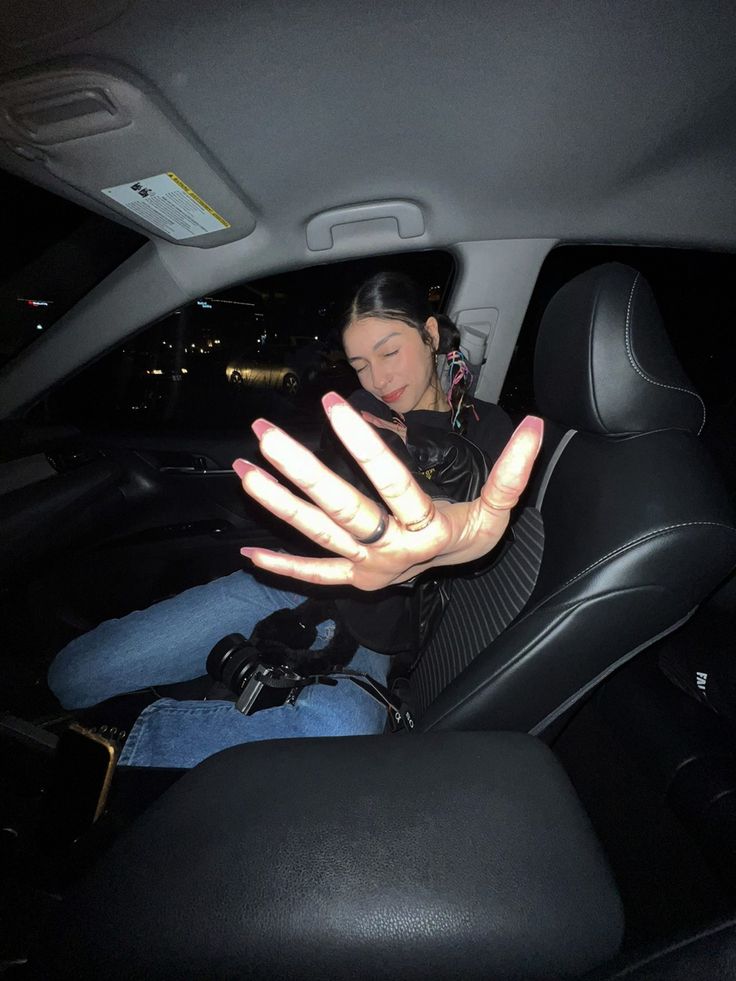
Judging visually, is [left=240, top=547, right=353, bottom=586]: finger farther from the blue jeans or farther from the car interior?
the blue jeans

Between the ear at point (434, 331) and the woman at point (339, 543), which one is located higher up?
the ear at point (434, 331)

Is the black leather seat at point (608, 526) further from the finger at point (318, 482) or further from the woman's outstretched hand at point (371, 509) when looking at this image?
the finger at point (318, 482)

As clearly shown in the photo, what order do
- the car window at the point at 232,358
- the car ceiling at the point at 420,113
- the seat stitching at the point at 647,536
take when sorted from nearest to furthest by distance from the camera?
the seat stitching at the point at 647,536 → the car ceiling at the point at 420,113 → the car window at the point at 232,358

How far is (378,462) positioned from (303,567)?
12.0 inches

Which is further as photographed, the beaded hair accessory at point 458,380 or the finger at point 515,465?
the beaded hair accessory at point 458,380

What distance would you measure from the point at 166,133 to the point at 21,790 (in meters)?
1.72

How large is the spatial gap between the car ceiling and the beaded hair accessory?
1.44 ft

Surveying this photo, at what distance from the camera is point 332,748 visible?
0.68 metres

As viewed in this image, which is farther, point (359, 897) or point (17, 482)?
point (17, 482)

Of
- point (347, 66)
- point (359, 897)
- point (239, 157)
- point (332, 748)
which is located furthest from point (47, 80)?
point (359, 897)

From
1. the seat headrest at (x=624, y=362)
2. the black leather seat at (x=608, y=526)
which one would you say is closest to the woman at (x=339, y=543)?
the black leather seat at (x=608, y=526)

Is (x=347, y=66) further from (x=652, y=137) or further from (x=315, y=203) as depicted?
(x=652, y=137)

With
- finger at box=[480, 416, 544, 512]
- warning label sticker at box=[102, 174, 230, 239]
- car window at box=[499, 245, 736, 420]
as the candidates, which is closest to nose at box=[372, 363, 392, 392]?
car window at box=[499, 245, 736, 420]

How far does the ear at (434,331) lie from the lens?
1592 millimetres
